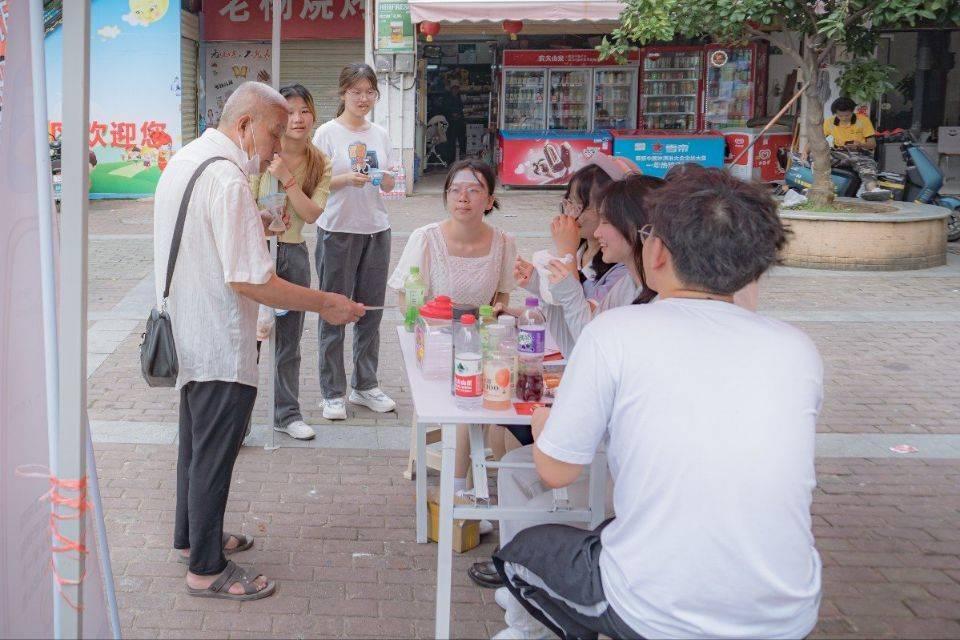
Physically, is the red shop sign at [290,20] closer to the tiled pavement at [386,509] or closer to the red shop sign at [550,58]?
the red shop sign at [550,58]

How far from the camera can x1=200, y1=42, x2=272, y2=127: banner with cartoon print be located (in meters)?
17.4

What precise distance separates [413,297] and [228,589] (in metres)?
1.41

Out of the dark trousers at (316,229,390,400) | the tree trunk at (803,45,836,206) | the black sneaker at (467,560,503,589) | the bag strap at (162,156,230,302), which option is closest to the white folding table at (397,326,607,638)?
the black sneaker at (467,560,503,589)

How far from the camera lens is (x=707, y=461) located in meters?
2.17

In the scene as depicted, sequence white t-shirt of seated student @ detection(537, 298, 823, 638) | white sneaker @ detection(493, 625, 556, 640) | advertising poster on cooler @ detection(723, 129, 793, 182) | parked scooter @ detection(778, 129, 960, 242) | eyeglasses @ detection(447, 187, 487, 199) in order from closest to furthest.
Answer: white t-shirt of seated student @ detection(537, 298, 823, 638) < white sneaker @ detection(493, 625, 556, 640) < eyeglasses @ detection(447, 187, 487, 199) < parked scooter @ detection(778, 129, 960, 242) < advertising poster on cooler @ detection(723, 129, 793, 182)

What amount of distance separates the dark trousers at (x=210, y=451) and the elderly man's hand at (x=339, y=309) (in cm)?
43

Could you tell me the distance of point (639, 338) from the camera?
2270mm

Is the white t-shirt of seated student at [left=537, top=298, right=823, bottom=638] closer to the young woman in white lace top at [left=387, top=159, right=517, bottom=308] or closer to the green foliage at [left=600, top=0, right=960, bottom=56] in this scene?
the young woman in white lace top at [left=387, top=159, right=517, bottom=308]

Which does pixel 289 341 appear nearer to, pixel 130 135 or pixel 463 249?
pixel 463 249

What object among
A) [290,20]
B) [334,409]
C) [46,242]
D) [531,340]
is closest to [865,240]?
[334,409]

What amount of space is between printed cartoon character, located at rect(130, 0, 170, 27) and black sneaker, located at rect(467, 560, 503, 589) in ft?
44.9

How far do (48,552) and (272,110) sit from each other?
169cm

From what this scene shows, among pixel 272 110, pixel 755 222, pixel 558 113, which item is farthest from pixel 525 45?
pixel 755 222

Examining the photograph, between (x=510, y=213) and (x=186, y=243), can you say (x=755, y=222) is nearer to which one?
(x=186, y=243)
